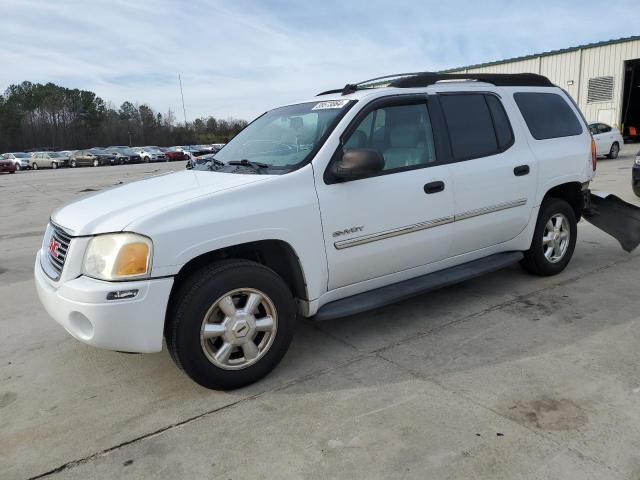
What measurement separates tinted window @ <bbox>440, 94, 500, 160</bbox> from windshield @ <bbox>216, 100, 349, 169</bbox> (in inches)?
37.4

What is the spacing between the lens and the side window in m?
3.72

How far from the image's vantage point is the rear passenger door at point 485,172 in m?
4.11

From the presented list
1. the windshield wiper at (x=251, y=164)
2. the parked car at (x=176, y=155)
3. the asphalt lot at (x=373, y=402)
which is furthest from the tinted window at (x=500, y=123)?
the parked car at (x=176, y=155)

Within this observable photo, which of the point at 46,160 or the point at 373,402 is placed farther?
the point at 46,160

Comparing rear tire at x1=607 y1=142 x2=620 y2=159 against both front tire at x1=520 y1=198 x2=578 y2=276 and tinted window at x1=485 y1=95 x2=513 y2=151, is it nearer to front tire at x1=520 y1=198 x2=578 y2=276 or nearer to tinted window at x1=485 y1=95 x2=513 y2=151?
front tire at x1=520 y1=198 x2=578 y2=276

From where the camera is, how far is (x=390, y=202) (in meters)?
3.64

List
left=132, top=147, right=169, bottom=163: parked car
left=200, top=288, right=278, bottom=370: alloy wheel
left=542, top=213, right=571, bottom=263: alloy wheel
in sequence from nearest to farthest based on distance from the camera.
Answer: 1. left=200, top=288, right=278, bottom=370: alloy wheel
2. left=542, top=213, right=571, bottom=263: alloy wheel
3. left=132, top=147, right=169, bottom=163: parked car

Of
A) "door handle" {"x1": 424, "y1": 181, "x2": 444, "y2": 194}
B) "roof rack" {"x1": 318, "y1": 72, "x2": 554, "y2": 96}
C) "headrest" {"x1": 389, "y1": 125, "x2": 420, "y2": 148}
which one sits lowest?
"door handle" {"x1": 424, "y1": 181, "x2": 444, "y2": 194}

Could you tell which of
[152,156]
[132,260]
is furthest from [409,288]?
[152,156]

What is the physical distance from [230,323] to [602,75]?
3273 cm

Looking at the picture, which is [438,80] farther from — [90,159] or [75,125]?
[75,125]

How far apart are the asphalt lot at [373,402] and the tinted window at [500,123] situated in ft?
4.49

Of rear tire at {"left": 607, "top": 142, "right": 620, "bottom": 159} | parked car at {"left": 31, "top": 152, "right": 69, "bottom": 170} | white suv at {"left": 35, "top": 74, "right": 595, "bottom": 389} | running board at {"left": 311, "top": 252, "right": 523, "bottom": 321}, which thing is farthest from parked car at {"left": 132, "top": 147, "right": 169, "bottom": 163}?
running board at {"left": 311, "top": 252, "right": 523, "bottom": 321}

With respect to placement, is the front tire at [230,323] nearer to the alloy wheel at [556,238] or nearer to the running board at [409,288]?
the running board at [409,288]
